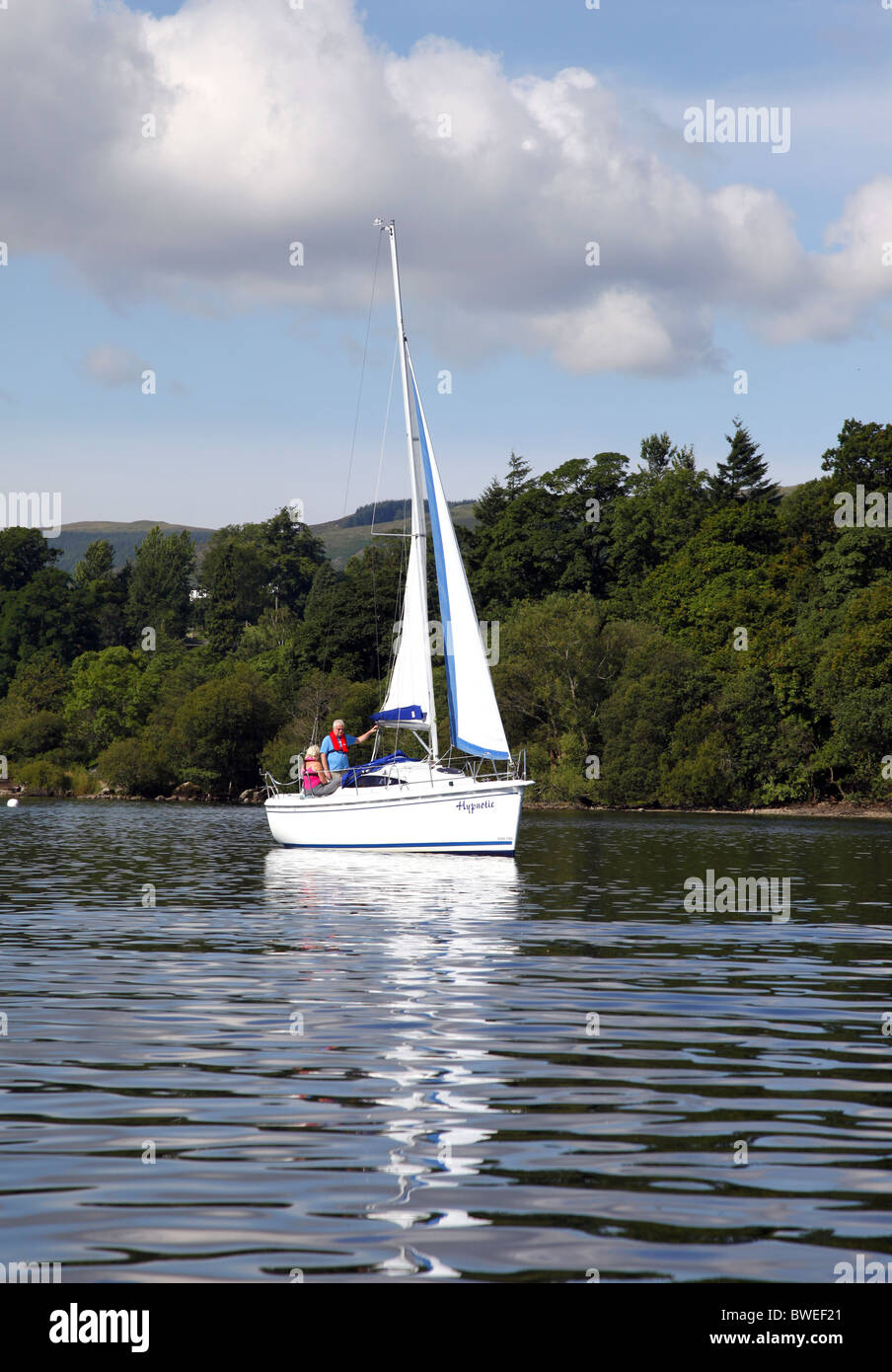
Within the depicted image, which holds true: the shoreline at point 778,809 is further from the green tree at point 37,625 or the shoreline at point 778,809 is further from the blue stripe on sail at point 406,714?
the green tree at point 37,625

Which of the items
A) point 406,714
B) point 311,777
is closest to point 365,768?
point 406,714

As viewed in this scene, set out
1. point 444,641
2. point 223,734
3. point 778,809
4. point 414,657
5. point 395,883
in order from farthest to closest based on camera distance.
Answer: point 223,734 → point 778,809 → point 414,657 → point 444,641 → point 395,883

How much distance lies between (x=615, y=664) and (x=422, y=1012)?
95.4 metres

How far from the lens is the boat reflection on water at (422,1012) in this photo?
9453 mm

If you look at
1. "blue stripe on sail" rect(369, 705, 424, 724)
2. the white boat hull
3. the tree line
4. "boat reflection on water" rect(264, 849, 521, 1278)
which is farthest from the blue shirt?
the tree line

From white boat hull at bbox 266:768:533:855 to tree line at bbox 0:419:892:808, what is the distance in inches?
1152

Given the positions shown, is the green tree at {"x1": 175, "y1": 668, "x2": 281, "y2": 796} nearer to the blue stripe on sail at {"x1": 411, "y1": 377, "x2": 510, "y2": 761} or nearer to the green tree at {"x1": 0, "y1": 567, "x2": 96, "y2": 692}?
the green tree at {"x1": 0, "y1": 567, "x2": 96, "y2": 692}

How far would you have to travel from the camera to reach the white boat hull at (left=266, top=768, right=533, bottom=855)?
42062 millimetres

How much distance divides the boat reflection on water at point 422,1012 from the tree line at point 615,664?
133 feet

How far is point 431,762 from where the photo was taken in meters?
42.7

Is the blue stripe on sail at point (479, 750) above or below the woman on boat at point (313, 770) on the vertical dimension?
above

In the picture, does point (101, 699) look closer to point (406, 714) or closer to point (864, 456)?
point (864, 456)

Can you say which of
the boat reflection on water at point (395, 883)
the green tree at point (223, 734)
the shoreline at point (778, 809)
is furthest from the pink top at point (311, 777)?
the green tree at point (223, 734)
